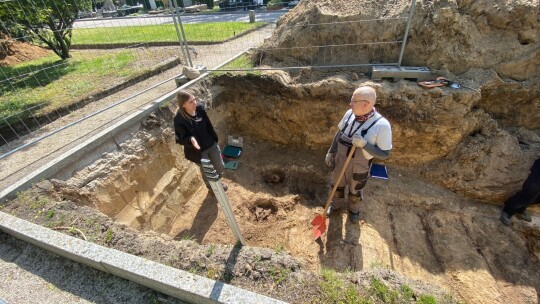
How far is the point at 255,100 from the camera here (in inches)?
253

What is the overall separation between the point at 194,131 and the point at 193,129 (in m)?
0.05

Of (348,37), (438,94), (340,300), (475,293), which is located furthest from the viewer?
(348,37)

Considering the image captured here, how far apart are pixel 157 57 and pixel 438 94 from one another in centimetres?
836

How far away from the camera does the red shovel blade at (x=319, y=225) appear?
4.44 metres

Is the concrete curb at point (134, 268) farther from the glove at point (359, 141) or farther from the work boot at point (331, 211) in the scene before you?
the work boot at point (331, 211)

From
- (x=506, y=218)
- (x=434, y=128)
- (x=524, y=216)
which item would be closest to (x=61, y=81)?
(x=434, y=128)

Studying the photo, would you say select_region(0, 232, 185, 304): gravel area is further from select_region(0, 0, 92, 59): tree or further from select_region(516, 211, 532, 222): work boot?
select_region(516, 211, 532, 222): work boot

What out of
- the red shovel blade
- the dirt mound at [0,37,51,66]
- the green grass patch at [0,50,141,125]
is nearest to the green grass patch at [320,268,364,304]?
the red shovel blade

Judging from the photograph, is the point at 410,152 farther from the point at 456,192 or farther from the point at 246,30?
the point at 246,30

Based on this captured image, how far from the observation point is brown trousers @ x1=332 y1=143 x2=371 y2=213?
12.5 ft

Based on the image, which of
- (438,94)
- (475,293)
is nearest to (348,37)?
(438,94)

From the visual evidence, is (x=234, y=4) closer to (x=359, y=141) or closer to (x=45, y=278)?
(x=359, y=141)

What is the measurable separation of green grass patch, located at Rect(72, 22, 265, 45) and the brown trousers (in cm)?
830

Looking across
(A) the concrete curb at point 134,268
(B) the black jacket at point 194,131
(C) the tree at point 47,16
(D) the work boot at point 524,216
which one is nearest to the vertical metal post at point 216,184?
(A) the concrete curb at point 134,268
